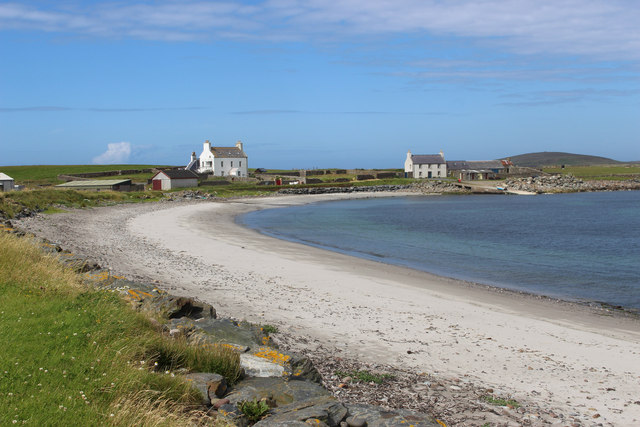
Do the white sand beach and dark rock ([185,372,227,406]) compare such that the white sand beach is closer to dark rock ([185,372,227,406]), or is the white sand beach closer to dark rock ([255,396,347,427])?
dark rock ([255,396,347,427])

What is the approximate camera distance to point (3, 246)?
11984mm

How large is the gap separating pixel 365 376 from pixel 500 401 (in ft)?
7.65

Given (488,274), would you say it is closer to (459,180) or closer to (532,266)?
(532,266)

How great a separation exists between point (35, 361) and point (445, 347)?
8.93m

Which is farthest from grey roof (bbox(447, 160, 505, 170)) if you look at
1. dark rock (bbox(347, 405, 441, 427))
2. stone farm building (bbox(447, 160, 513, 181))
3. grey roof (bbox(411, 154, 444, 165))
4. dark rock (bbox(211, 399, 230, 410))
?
dark rock (bbox(211, 399, 230, 410))

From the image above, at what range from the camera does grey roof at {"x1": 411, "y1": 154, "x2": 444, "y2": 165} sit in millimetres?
132625

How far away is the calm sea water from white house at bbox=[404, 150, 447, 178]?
6869 cm

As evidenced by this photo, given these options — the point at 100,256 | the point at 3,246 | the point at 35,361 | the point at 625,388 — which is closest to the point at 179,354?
the point at 35,361

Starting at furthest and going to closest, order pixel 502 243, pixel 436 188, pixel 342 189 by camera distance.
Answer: pixel 436 188 → pixel 342 189 → pixel 502 243

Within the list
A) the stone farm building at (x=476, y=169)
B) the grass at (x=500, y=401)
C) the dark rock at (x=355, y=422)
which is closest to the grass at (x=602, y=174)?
the stone farm building at (x=476, y=169)

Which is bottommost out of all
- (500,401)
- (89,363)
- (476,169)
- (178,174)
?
(500,401)

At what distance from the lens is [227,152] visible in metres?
111

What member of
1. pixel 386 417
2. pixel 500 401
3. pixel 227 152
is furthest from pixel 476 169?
pixel 386 417

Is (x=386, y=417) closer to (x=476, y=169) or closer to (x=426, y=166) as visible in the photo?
(x=426, y=166)
